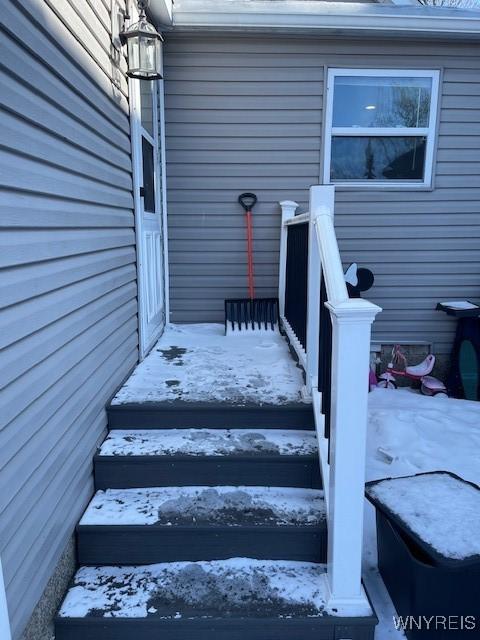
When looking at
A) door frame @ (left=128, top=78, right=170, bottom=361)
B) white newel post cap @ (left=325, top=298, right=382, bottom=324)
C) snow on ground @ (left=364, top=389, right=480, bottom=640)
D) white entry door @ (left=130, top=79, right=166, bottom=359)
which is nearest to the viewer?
white newel post cap @ (left=325, top=298, right=382, bottom=324)

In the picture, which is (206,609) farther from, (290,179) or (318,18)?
(318,18)

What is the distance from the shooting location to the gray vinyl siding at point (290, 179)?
3832 millimetres

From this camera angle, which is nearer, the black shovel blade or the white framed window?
the white framed window

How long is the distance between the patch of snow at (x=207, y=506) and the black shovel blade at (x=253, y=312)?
2.04 m

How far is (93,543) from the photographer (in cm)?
187

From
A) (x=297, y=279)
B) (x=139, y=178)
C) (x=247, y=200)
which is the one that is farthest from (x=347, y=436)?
(x=247, y=200)

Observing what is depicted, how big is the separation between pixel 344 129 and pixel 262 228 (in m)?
1.07

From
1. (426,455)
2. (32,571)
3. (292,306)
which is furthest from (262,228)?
(32,571)

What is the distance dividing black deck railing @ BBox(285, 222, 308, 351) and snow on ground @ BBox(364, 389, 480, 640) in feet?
2.76

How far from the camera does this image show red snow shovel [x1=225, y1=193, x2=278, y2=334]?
4.00 metres

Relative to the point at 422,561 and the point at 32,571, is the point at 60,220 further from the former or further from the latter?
the point at 422,561

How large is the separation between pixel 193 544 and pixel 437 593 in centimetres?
90

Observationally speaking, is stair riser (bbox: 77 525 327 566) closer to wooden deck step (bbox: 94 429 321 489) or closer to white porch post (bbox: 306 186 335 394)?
wooden deck step (bbox: 94 429 321 489)

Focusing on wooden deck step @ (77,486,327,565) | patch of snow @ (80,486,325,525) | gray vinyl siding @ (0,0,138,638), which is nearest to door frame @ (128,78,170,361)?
gray vinyl siding @ (0,0,138,638)
